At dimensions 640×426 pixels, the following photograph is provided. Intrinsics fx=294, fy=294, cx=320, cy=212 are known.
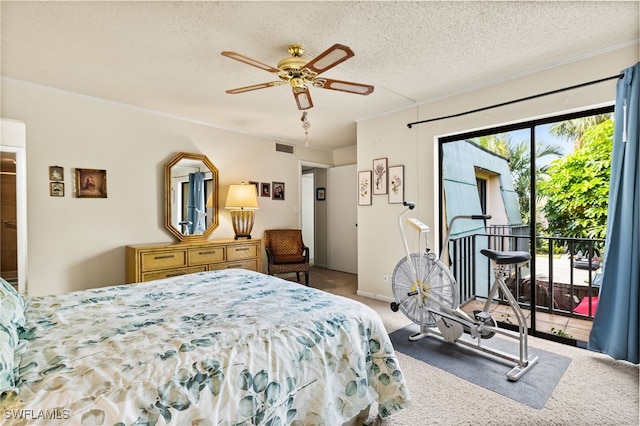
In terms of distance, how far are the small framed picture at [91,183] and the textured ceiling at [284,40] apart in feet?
2.82

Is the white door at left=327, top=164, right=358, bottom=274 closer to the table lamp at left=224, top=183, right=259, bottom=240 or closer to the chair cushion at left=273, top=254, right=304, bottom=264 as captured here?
the chair cushion at left=273, top=254, right=304, bottom=264

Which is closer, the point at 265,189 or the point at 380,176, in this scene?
the point at 380,176

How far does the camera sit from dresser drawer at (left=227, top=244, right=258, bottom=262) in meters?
4.04

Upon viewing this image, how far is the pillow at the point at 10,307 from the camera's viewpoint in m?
1.21

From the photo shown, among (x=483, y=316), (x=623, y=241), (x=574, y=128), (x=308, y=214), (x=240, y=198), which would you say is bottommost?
(x=483, y=316)

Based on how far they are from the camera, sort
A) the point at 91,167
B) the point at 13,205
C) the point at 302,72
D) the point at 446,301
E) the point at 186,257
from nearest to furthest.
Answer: the point at 302,72, the point at 446,301, the point at 13,205, the point at 91,167, the point at 186,257

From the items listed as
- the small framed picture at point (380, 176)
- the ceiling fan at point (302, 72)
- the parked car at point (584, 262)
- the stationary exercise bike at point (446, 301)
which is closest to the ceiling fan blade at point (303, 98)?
the ceiling fan at point (302, 72)

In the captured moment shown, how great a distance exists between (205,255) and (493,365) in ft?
10.8

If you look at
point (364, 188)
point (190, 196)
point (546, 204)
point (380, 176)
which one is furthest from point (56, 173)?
point (546, 204)

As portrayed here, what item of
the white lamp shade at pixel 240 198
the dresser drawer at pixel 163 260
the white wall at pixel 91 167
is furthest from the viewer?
the white lamp shade at pixel 240 198

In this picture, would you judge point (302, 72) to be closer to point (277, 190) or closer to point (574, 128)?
point (574, 128)

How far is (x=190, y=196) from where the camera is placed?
4.04 metres

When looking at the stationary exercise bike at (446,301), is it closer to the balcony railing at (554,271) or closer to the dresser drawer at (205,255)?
the balcony railing at (554,271)

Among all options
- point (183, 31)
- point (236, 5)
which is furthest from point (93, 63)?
point (236, 5)
